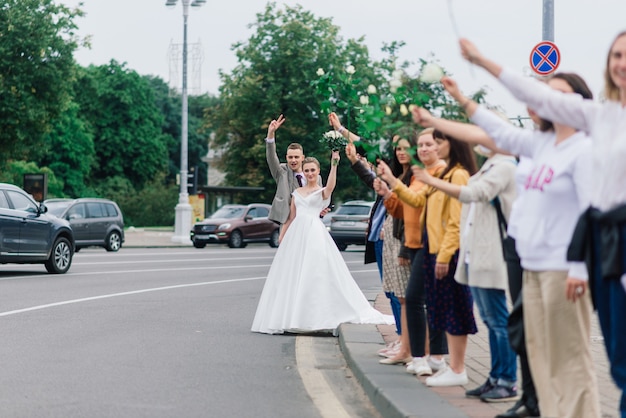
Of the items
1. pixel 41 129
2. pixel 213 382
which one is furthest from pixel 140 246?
pixel 213 382

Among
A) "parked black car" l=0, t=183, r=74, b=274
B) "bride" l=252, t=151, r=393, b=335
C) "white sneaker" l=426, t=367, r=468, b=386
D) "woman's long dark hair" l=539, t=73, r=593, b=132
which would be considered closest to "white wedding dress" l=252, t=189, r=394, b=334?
"bride" l=252, t=151, r=393, b=335

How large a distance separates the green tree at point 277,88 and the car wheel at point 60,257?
123 feet

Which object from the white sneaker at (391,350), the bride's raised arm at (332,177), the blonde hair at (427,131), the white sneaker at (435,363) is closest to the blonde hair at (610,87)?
the blonde hair at (427,131)

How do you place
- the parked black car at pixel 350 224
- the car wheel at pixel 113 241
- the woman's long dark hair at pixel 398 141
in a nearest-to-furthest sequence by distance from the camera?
the woman's long dark hair at pixel 398 141 → the car wheel at pixel 113 241 → the parked black car at pixel 350 224

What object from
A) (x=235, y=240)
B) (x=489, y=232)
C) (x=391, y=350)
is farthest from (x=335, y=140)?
(x=235, y=240)

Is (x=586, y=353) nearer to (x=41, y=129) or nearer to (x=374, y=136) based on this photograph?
(x=374, y=136)

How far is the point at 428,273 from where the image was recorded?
729 cm

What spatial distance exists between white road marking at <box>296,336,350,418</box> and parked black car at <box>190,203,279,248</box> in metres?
28.0

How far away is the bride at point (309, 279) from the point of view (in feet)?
36.6

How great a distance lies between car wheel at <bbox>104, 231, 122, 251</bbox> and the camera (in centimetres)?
3372

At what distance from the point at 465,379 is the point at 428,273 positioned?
77cm

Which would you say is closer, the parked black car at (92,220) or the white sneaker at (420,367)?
the white sneaker at (420,367)

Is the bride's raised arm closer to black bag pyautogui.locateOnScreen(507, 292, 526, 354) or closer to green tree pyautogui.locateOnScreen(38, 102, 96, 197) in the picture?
black bag pyautogui.locateOnScreen(507, 292, 526, 354)

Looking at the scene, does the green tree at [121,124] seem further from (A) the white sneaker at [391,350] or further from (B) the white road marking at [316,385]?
(A) the white sneaker at [391,350]
